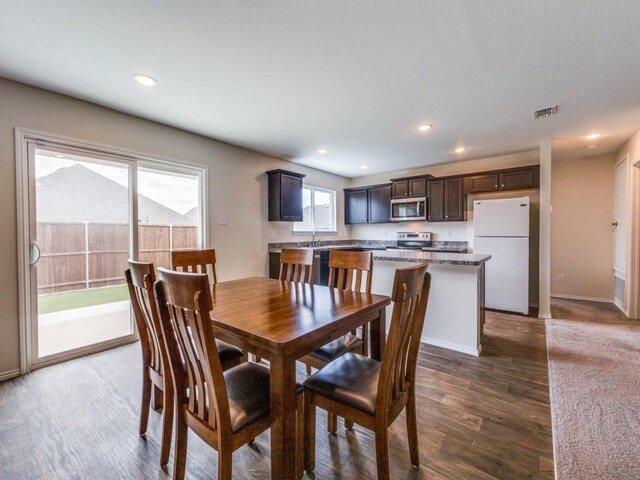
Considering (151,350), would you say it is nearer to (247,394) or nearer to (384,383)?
(247,394)

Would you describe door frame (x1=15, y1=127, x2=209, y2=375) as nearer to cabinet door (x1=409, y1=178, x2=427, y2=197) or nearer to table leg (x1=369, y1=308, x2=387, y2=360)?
table leg (x1=369, y1=308, x2=387, y2=360)

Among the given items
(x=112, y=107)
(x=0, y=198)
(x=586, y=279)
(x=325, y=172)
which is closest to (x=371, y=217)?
(x=325, y=172)

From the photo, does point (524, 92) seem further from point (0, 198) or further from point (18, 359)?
point (18, 359)

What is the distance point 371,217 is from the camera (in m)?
6.06

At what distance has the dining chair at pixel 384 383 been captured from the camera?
1.15 meters

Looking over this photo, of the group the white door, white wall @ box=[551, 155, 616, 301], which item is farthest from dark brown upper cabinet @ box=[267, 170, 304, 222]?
the white door

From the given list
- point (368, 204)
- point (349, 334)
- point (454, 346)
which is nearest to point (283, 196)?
point (368, 204)

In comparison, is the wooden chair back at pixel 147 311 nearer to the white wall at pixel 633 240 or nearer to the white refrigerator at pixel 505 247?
the white refrigerator at pixel 505 247

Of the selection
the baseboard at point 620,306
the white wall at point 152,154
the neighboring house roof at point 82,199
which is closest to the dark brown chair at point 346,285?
the white wall at point 152,154

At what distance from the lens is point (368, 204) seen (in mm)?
6109

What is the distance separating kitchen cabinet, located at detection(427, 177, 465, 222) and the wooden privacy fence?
4.42 meters

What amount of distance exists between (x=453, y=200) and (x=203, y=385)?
4959 mm

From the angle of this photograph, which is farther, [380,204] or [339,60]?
[380,204]

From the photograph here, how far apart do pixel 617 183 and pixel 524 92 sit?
3445 mm
